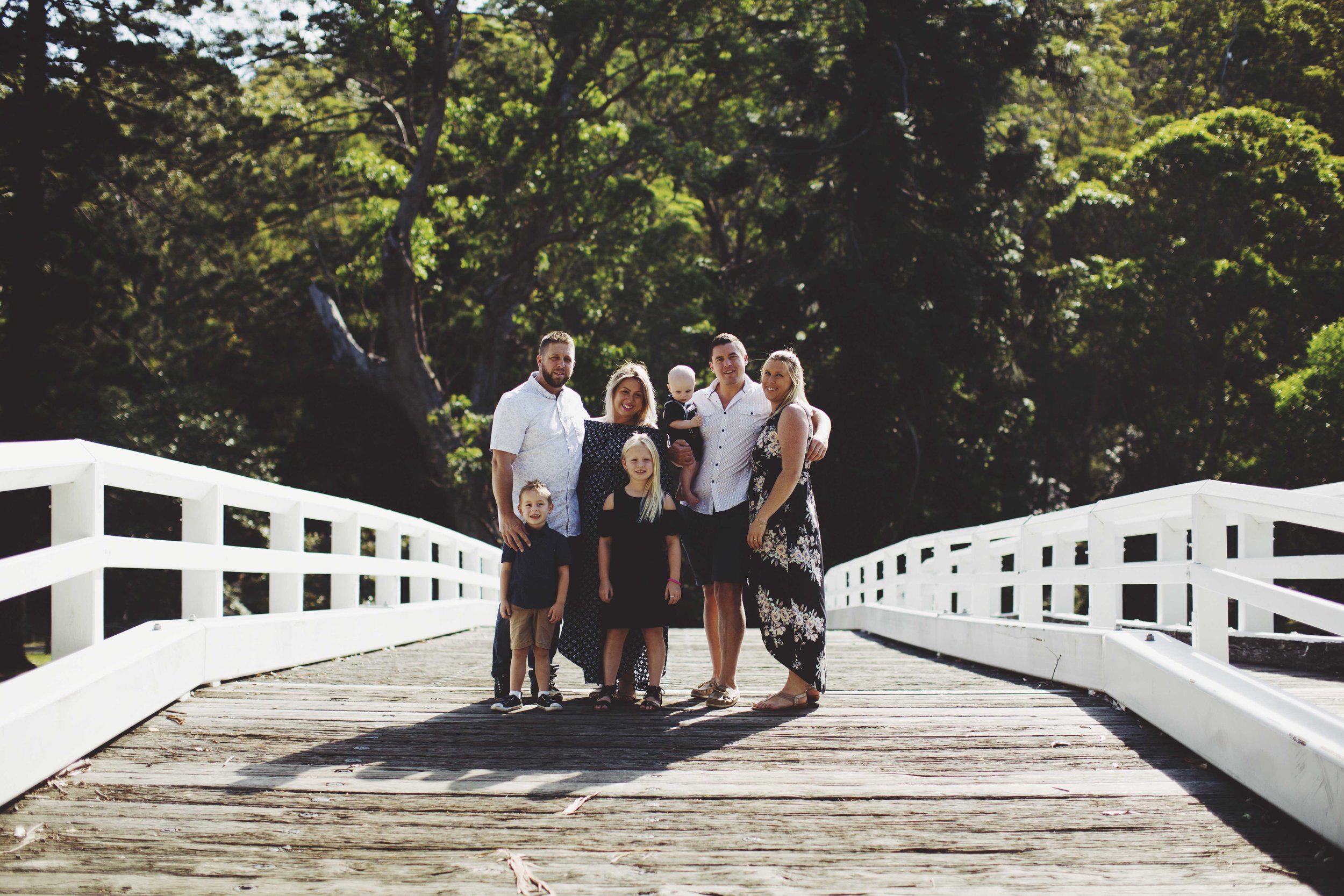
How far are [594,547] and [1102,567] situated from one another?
105 inches

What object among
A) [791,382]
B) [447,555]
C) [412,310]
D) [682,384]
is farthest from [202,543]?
[412,310]

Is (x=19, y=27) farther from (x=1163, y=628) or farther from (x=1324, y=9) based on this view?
(x=1324, y=9)

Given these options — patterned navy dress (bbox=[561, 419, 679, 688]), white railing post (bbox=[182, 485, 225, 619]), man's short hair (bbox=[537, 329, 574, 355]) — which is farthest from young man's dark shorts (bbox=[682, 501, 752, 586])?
white railing post (bbox=[182, 485, 225, 619])

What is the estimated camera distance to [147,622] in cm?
510

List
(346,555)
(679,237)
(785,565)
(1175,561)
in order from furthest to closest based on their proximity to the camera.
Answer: (679,237), (346,555), (1175,561), (785,565)

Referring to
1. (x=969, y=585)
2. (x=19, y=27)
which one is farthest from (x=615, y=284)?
(x=969, y=585)

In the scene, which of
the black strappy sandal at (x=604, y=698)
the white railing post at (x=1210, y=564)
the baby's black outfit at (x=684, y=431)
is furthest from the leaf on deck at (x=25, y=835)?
the white railing post at (x=1210, y=564)

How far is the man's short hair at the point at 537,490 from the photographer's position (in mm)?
5691

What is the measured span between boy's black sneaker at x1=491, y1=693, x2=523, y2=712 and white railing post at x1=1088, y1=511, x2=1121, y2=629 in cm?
299

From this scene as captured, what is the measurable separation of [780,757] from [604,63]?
64.8 ft

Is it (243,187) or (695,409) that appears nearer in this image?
(695,409)

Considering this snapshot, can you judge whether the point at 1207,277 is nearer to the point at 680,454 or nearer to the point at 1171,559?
the point at 1171,559

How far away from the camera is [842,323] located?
24453 millimetres

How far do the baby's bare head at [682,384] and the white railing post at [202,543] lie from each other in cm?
233
